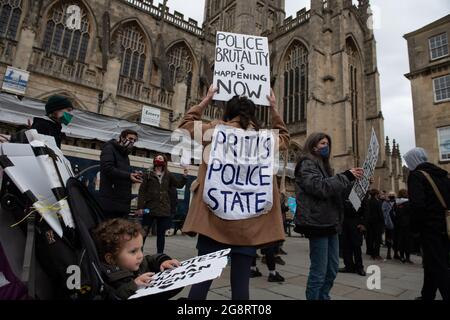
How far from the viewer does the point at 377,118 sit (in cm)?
2345

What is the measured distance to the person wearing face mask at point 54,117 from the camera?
2771mm

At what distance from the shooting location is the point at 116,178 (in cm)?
328

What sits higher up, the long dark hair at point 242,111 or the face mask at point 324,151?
the long dark hair at point 242,111

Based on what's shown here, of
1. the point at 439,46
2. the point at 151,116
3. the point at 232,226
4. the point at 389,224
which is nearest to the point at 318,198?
the point at 232,226

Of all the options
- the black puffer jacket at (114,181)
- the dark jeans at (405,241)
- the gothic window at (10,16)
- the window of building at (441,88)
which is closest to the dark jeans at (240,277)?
the black puffer jacket at (114,181)

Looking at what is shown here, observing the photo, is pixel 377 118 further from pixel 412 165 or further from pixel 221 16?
pixel 412 165

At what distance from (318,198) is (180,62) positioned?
890 inches

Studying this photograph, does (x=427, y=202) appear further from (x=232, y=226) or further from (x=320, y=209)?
(x=232, y=226)

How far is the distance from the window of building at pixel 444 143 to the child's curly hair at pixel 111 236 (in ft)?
60.6

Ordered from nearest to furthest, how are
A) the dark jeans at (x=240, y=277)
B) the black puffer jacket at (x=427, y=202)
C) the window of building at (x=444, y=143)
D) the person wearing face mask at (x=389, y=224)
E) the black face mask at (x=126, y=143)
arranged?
the dark jeans at (x=240, y=277), the black puffer jacket at (x=427, y=202), the black face mask at (x=126, y=143), the person wearing face mask at (x=389, y=224), the window of building at (x=444, y=143)

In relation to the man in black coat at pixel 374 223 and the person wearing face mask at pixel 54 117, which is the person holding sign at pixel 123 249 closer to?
the person wearing face mask at pixel 54 117

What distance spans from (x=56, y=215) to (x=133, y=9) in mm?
22967
